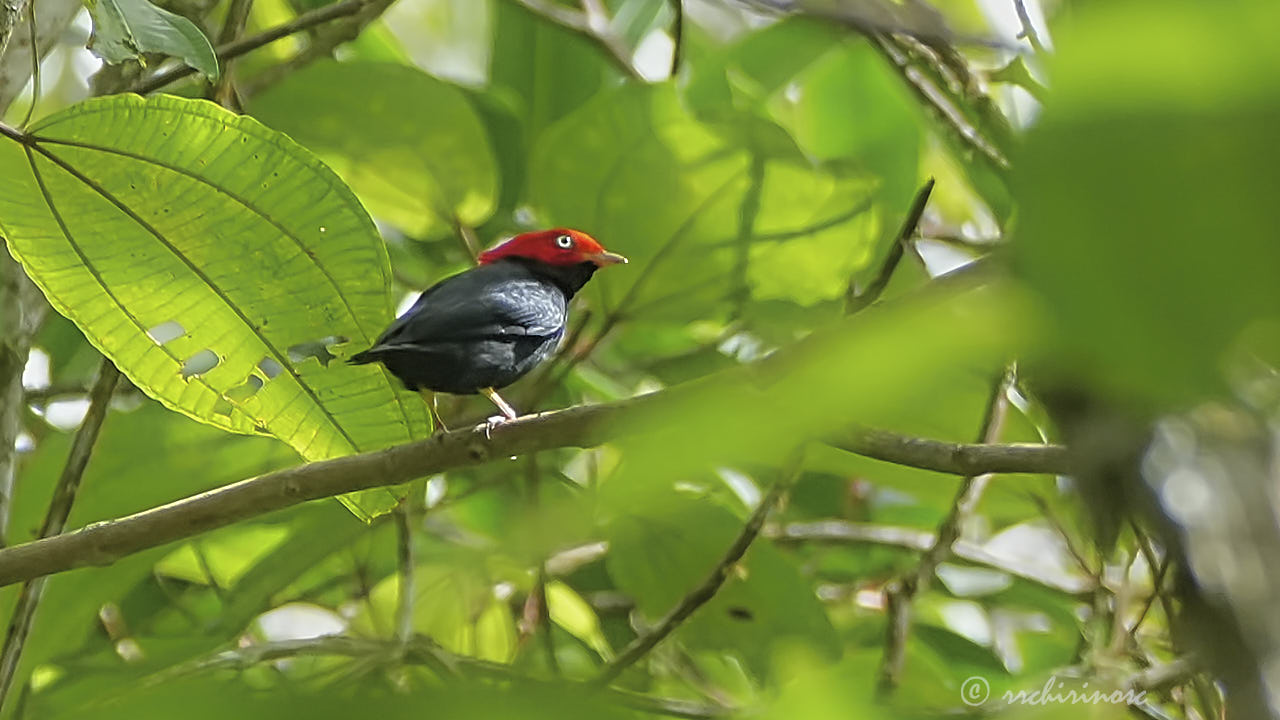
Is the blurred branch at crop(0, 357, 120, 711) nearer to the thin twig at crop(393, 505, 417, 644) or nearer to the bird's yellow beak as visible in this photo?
the thin twig at crop(393, 505, 417, 644)

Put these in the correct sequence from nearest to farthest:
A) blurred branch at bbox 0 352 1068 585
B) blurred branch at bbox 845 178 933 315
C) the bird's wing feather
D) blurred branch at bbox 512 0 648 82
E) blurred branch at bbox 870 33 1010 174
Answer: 1. blurred branch at bbox 0 352 1068 585
2. blurred branch at bbox 845 178 933 315
3. blurred branch at bbox 870 33 1010 174
4. the bird's wing feather
5. blurred branch at bbox 512 0 648 82

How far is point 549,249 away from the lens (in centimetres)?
251

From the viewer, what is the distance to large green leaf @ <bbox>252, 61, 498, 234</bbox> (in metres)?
2.11

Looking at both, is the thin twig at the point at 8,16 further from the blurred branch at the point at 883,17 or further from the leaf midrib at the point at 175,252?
the blurred branch at the point at 883,17

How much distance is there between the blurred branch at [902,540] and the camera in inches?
90.3

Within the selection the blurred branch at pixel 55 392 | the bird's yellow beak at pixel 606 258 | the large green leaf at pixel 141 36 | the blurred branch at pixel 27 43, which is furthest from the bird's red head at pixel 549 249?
the large green leaf at pixel 141 36

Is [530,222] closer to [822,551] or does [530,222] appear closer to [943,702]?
[822,551]

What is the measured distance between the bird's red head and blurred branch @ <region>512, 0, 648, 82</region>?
1.06 ft

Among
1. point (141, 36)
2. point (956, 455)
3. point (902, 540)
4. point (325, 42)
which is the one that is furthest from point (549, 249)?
point (956, 455)

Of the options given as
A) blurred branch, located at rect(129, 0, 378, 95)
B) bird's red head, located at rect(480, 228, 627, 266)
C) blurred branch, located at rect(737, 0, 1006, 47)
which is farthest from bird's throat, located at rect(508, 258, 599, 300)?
blurred branch, located at rect(737, 0, 1006, 47)

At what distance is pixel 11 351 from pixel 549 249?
1.03 m

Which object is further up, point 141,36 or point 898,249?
point 141,36

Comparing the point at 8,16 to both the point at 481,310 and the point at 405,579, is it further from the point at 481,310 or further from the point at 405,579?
the point at 481,310

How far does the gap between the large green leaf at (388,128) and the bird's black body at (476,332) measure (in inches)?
7.3
